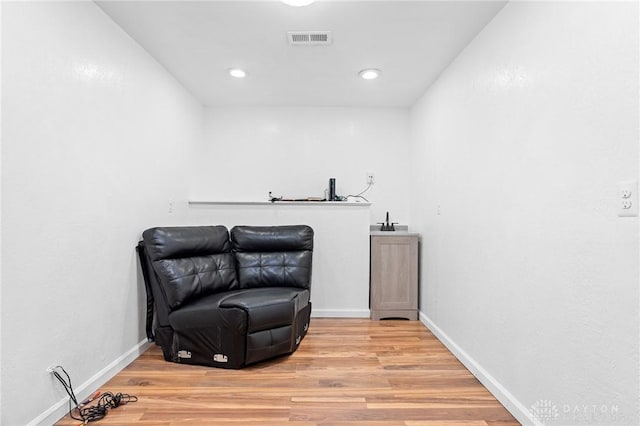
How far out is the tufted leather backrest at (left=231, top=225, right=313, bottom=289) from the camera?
3.07 metres

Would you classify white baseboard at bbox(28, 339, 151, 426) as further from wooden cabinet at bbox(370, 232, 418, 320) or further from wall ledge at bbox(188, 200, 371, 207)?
wooden cabinet at bbox(370, 232, 418, 320)

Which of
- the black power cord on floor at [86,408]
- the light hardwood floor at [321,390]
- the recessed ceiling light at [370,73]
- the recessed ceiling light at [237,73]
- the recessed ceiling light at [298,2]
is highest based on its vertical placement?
the recessed ceiling light at [237,73]

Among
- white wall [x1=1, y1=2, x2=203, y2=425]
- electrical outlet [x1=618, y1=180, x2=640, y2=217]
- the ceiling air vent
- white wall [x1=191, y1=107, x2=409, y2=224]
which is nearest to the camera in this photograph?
electrical outlet [x1=618, y1=180, x2=640, y2=217]

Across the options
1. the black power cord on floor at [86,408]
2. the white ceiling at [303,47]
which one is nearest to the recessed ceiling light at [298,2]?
the white ceiling at [303,47]

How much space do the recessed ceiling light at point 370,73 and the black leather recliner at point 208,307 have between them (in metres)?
1.91

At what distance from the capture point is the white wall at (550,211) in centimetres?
123

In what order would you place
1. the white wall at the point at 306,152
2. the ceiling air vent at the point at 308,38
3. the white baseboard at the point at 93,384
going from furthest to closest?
the white wall at the point at 306,152 < the ceiling air vent at the point at 308,38 < the white baseboard at the point at 93,384

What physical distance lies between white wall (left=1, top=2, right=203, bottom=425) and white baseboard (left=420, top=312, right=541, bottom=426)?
238cm

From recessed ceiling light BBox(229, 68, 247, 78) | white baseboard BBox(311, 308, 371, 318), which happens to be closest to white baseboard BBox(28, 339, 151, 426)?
white baseboard BBox(311, 308, 371, 318)

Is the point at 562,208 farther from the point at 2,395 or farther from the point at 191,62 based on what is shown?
the point at 191,62

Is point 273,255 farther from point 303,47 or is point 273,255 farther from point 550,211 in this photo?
point 550,211

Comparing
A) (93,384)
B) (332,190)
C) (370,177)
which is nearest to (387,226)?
(370,177)

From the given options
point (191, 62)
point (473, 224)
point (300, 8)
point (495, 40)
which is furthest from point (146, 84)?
point (473, 224)

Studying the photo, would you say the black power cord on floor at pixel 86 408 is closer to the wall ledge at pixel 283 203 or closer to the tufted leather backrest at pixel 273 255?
the tufted leather backrest at pixel 273 255
